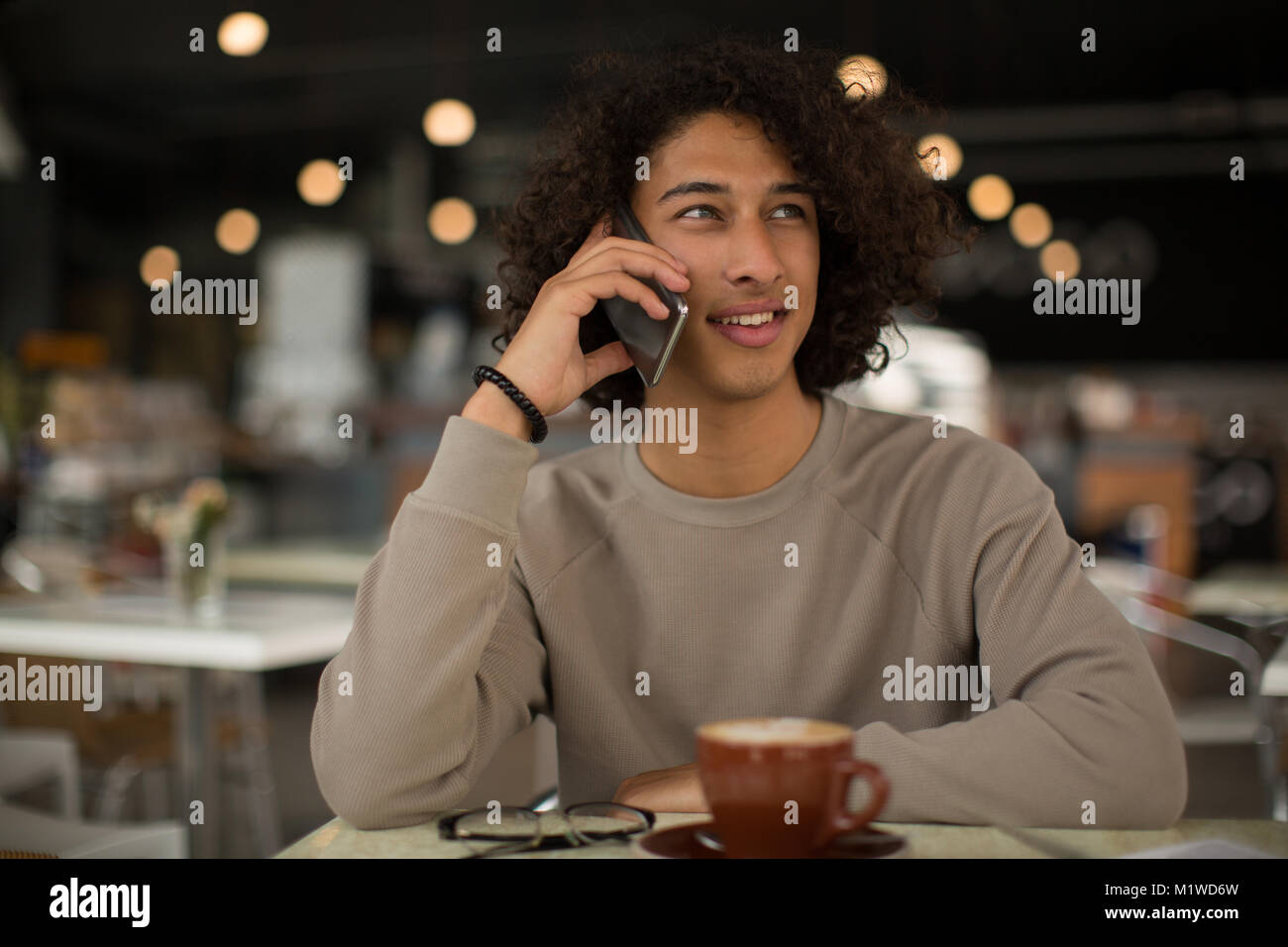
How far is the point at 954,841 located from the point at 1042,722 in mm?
165

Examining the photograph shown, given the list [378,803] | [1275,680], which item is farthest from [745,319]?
[1275,680]

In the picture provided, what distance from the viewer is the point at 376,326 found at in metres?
9.52

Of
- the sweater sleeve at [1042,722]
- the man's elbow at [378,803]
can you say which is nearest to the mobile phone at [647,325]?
the sweater sleeve at [1042,722]

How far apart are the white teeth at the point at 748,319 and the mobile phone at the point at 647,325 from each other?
2.6 inches

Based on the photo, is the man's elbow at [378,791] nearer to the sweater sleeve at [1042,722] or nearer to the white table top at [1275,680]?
the sweater sleeve at [1042,722]

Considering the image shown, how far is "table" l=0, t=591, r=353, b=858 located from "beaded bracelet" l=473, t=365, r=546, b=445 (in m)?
1.22

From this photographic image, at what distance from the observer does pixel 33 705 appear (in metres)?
2.94

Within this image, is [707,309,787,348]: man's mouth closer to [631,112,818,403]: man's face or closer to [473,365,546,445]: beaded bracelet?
[631,112,818,403]: man's face

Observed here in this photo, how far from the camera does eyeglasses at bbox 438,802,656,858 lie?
2.79ft

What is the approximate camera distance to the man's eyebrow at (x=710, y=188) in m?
1.35

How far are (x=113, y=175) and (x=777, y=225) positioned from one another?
31.3 feet

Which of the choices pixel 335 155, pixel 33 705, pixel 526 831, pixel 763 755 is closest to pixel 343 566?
pixel 33 705

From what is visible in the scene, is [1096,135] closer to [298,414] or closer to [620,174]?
[298,414]

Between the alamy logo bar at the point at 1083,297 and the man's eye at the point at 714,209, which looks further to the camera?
the alamy logo bar at the point at 1083,297
